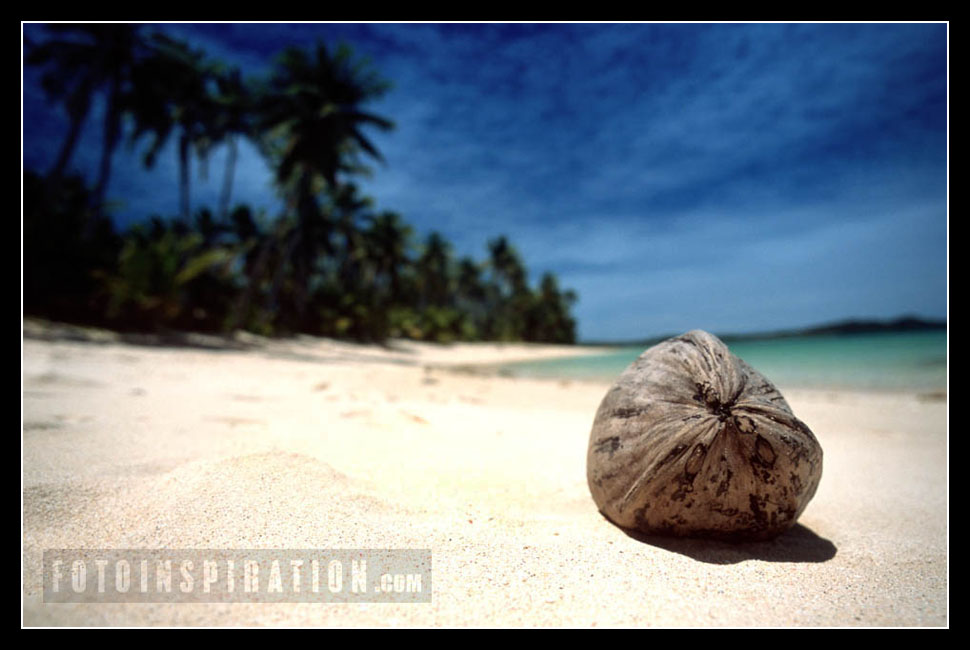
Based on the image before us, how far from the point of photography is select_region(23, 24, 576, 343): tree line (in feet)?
36.5

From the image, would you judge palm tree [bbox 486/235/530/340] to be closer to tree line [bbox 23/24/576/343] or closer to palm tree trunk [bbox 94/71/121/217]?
tree line [bbox 23/24/576/343]

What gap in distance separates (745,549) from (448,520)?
Result: 1.19 metres

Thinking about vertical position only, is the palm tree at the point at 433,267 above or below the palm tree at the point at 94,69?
below

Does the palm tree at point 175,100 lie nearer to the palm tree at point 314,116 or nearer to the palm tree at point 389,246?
the palm tree at point 314,116

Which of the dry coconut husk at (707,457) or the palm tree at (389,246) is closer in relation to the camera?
the dry coconut husk at (707,457)

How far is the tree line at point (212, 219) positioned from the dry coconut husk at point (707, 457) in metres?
5.74

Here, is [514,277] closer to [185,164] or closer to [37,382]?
[185,164]

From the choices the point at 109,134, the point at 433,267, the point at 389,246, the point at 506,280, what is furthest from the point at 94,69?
the point at 506,280

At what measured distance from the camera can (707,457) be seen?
5.49ft

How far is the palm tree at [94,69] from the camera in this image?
581 inches

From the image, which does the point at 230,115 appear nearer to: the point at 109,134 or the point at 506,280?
the point at 109,134

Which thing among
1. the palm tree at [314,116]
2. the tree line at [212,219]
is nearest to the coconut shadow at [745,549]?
the tree line at [212,219]
